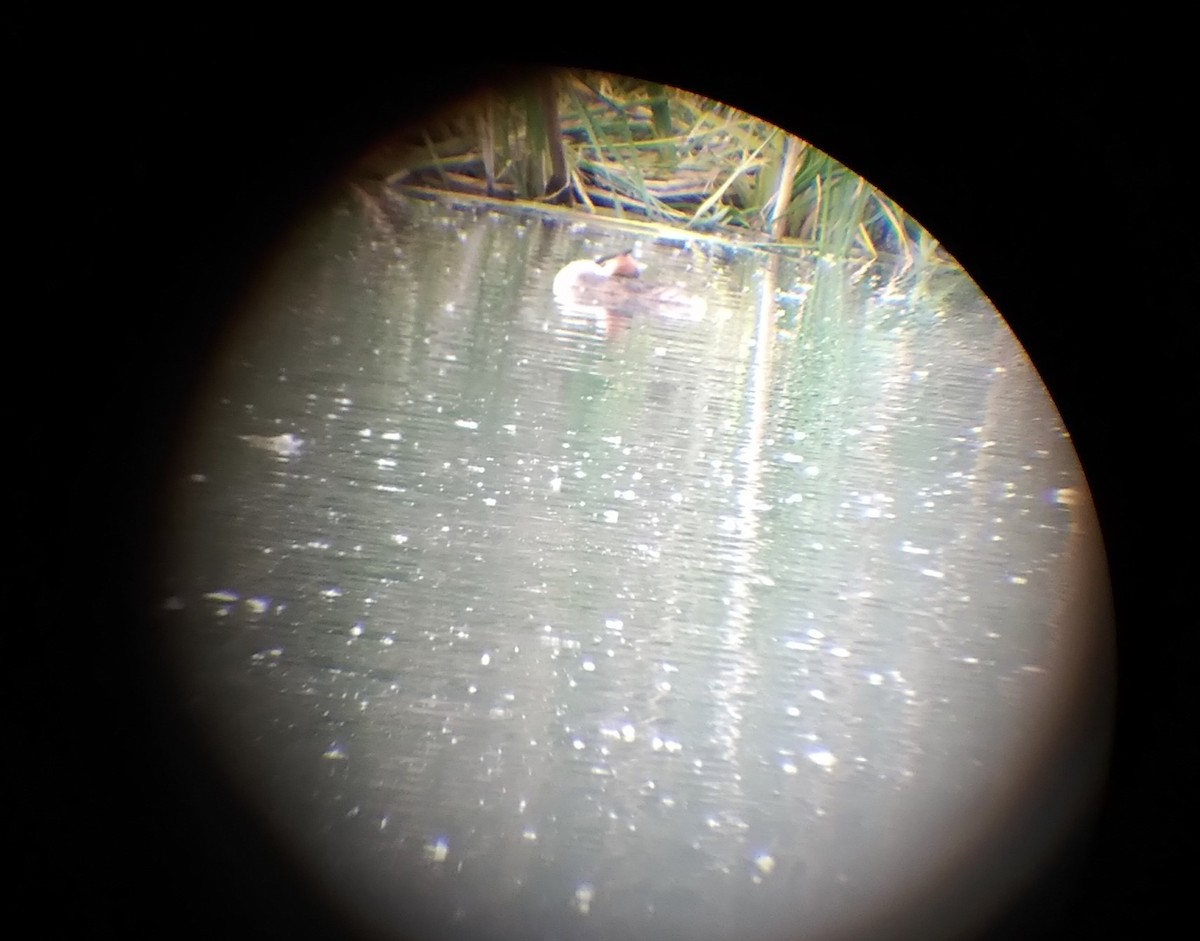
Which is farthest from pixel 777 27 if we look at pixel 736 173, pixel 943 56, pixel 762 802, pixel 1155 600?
pixel 736 173

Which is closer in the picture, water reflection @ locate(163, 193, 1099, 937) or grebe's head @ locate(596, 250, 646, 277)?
water reflection @ locate(163, 193, 1099, 937)

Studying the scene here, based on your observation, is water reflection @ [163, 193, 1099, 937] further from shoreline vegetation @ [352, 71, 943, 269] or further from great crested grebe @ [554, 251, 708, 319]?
shoreline vegetation @ [352, 71, 943, 269]

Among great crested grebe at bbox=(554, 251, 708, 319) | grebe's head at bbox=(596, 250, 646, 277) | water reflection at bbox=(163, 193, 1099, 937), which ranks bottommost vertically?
water reflection at bbox=(163, 193, 1099, 937)

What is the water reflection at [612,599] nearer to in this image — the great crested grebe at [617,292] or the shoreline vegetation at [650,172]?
the great crested grebe at [617,292]

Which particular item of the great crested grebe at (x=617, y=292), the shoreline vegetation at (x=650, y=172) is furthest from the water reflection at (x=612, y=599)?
the shoreline vegetation at (x=650, y=172)

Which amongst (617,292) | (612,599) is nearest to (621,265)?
(617,292)

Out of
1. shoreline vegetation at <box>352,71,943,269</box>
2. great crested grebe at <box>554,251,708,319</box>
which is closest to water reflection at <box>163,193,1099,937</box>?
great crested grebe at <box>554,251,708,319</box>

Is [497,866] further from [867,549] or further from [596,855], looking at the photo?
[867,549]
